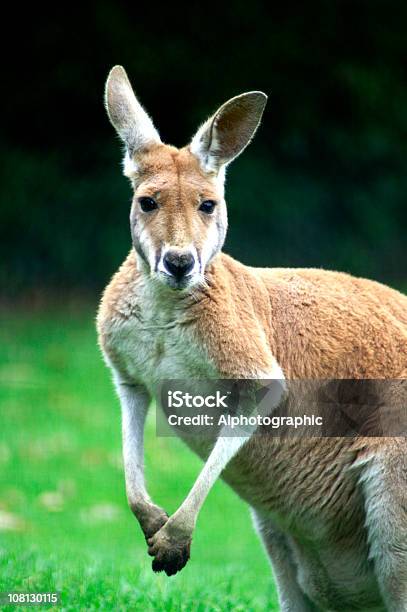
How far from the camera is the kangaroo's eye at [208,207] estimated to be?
4.27m

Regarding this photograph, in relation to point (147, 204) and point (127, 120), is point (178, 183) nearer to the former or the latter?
point (147, 204)

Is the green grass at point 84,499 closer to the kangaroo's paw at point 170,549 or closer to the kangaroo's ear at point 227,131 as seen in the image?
the kangaroo's paw at point 170,549

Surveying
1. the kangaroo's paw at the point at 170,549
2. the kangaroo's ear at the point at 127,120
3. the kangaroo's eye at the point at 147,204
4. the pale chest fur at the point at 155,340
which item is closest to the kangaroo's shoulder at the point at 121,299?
the pale chest fur at the point at 155,340

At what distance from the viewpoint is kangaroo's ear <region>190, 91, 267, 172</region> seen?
440 centimetres

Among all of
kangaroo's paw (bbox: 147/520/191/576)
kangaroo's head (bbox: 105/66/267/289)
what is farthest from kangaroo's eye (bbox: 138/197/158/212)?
kangaroo's paw (bbox: 147/520/191/576)

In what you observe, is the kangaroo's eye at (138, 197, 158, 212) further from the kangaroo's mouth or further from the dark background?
the dark background

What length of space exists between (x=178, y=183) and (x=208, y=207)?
0.14 m

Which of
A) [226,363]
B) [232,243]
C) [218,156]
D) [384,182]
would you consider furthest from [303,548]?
[384,182]

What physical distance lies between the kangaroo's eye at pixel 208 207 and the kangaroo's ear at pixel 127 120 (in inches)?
13.9

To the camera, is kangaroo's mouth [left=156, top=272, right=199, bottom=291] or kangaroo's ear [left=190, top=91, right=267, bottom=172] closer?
kangaroo's mouth [left=156, top=272, right=199, bottom=291]

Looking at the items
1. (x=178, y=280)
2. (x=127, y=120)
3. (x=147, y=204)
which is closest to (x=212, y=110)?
(x=127, y=120)

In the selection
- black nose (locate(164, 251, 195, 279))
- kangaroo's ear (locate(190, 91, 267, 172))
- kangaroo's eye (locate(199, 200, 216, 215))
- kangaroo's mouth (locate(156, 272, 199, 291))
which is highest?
kangaroo's ear (locate(190, 91, 267, 172))

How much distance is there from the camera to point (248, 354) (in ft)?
14.3

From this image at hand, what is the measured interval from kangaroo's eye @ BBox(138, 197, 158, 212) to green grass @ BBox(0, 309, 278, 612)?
1224 millimetres
